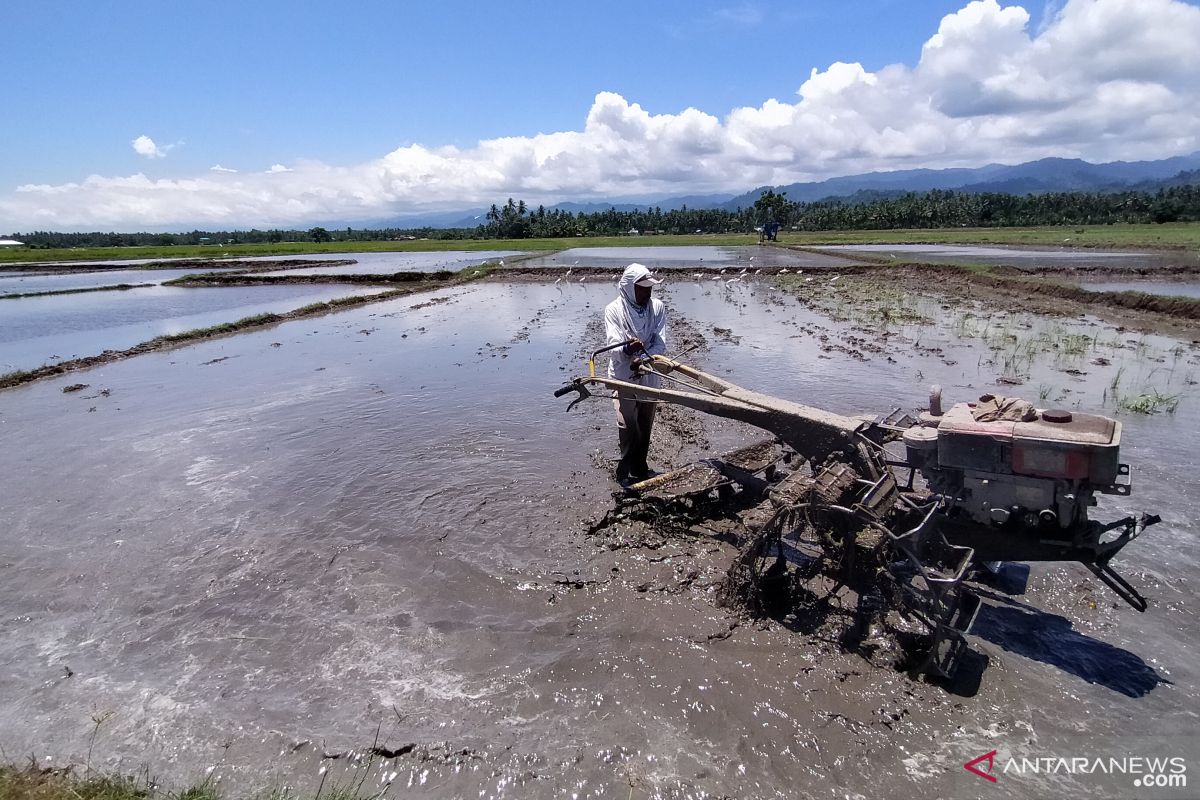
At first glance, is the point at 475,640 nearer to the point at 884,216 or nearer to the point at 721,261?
the point at 721,261

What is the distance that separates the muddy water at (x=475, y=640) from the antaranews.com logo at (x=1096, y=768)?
0.23 feet

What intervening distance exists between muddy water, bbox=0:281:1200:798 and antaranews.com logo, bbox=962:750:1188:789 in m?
0.07

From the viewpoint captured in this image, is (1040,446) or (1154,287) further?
(1154,287)

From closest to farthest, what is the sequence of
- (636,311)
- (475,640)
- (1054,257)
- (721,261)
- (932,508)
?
(932,508), (475,640), (636,311), (1054,257), (721,261)

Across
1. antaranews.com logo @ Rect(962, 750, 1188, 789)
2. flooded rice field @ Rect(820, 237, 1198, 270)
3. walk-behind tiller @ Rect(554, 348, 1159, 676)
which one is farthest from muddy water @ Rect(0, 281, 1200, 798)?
flooded rice field @ Rect(820, 237, 1198, 270)

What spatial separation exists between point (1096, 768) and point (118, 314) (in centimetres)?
2984

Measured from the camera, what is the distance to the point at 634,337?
18.7 ft

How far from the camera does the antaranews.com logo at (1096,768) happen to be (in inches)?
113

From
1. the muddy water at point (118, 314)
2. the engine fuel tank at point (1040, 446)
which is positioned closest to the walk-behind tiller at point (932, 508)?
the engine fuel tank at point (1040, 446)

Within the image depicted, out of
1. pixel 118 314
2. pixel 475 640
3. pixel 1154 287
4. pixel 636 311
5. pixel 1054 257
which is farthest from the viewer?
pixel 1054 257

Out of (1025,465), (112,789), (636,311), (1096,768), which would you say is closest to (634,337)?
(636,311)

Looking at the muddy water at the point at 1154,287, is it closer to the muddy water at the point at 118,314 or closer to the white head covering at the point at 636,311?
the white head covering at the point at 636,311

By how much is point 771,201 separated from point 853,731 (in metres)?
82.8

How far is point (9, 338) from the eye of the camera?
18656 mm
